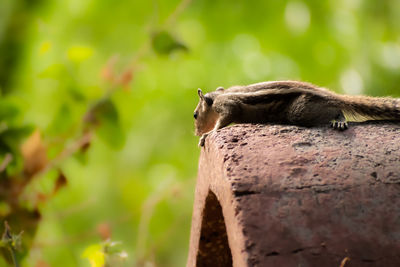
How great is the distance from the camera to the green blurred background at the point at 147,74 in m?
3.86

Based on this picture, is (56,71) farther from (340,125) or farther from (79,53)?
(340,125)

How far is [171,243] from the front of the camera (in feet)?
24.2

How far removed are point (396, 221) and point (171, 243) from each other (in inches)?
223

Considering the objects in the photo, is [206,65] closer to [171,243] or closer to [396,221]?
[171,243]

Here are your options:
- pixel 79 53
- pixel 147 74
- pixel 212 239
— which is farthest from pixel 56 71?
pixel 147 74

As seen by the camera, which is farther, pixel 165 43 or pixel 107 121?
pixel 107 121

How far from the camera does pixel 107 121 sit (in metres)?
3.78

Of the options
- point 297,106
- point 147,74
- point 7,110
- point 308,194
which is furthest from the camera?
point 147,74

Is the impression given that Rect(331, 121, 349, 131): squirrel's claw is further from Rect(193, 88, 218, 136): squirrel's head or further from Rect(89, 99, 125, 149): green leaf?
Rect(89, 99, 125, 149): green leaf

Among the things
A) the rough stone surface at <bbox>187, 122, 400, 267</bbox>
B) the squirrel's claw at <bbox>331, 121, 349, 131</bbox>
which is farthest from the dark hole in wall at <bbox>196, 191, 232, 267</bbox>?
the squirrel's claw at <bbox>331, 121, 349, 131</bbox>

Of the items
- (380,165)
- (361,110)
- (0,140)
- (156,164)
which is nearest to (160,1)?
(156,164)

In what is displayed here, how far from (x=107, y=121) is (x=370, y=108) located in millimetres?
1862

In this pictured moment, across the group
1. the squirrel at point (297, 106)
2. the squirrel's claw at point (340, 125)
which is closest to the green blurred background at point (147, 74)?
the squirrel at point (297, 106)

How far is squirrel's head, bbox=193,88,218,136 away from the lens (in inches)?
123
